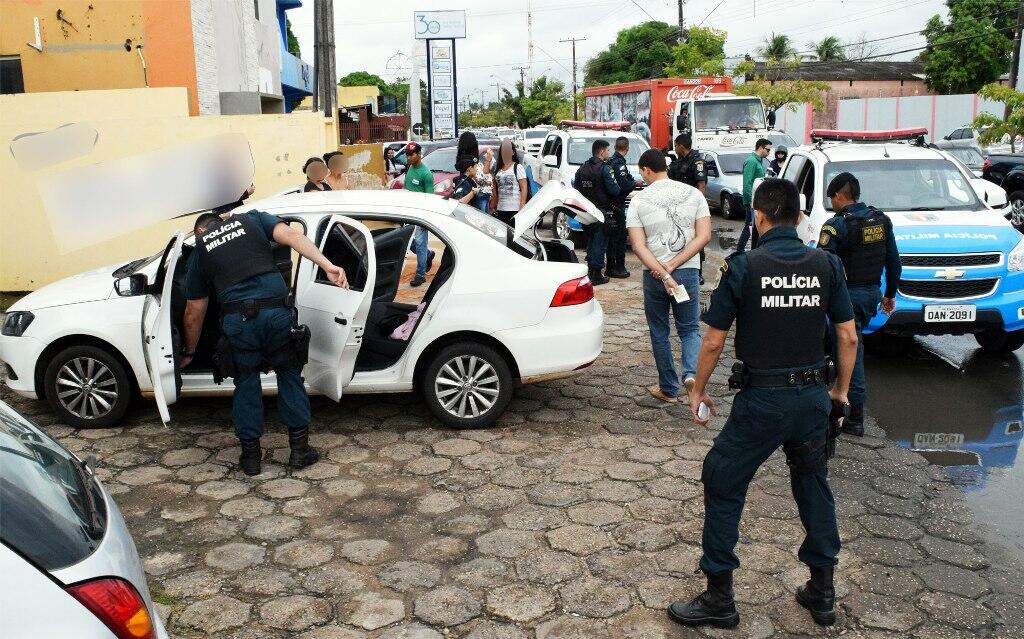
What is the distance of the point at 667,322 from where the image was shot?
6.56 m

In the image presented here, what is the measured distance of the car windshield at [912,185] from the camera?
8203 millimetres

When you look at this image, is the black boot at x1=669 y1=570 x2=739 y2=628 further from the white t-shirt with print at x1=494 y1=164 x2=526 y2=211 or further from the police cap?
the white t-shirt with print at x1=494 y1=164 x2=526 y2=211

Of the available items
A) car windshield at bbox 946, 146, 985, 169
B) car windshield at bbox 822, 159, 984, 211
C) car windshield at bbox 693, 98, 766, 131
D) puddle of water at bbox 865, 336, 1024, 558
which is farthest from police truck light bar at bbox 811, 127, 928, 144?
car windshield at bbox 693, 98, 766, 131

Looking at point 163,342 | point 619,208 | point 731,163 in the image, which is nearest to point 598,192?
point 619,208

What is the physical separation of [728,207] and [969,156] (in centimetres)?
520

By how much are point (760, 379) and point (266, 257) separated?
9.54 feet

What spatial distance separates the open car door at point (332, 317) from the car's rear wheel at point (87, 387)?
4.36ft

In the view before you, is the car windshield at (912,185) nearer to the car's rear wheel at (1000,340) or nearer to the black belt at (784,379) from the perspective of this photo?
the car's rear wheel at (1000,340)

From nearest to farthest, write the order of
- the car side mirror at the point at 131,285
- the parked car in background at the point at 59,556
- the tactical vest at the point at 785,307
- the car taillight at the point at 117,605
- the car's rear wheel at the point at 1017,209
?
the parked car in background at the point at 59,556, the car taillight at the point at 117,605, the tactical vest at the point at 785,307, the car side mirror at the point at 131,285, the car's rear wheel at the point at 1017,209

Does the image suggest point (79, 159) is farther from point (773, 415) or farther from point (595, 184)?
point (773, 415)

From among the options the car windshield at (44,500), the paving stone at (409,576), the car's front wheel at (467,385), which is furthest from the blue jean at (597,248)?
the car windshield at (44,500)

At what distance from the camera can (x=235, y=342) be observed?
16.6 ft

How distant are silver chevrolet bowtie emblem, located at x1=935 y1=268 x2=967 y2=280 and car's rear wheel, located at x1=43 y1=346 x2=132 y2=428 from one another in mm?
6228

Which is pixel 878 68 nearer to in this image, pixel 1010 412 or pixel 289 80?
pixel 289 80
